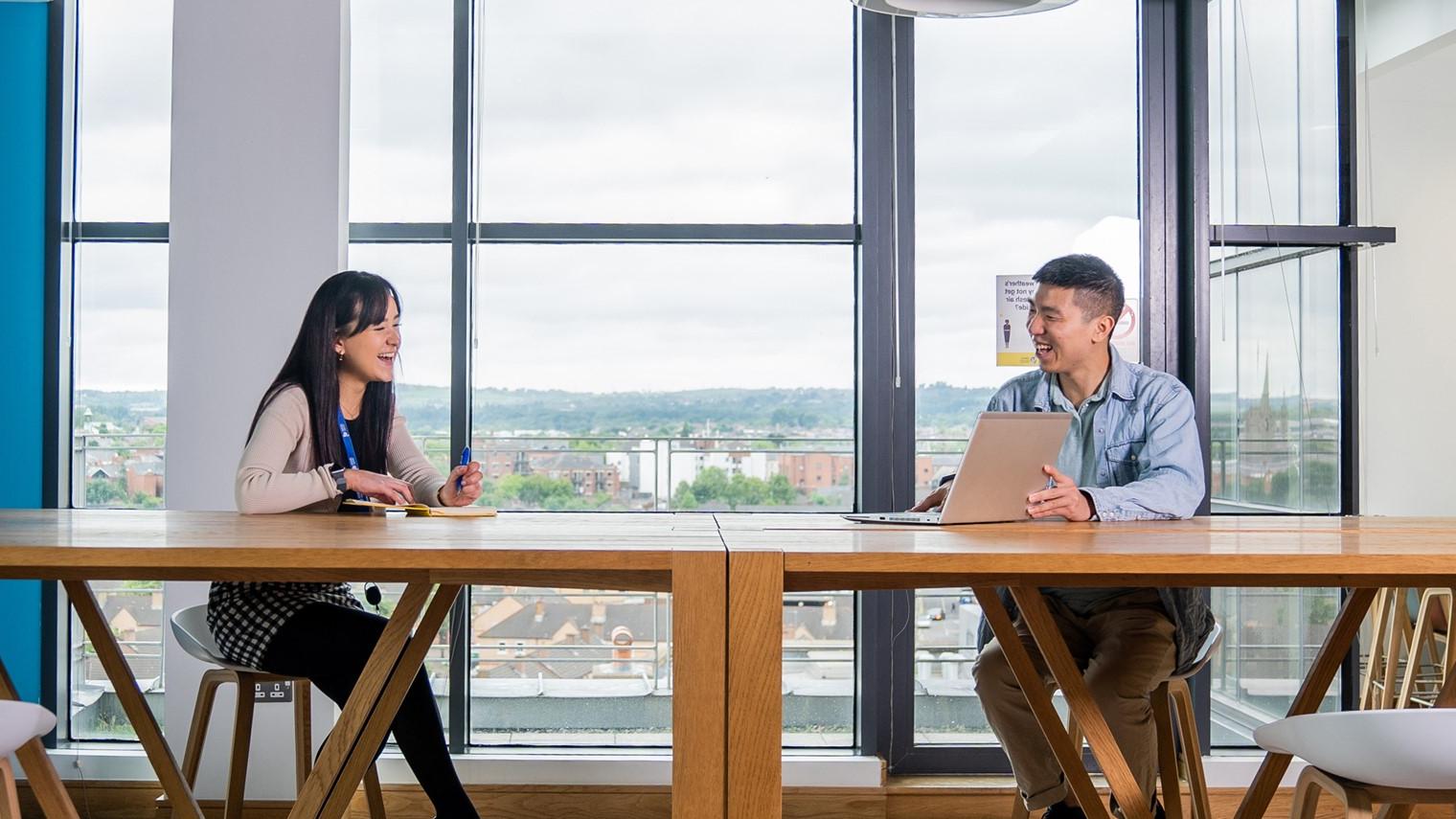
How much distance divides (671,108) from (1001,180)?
41.1 inches

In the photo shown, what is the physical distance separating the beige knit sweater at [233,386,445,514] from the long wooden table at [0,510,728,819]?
0.27m

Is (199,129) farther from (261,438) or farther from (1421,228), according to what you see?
(1421,228)

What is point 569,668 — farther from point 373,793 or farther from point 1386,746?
point 1386,746

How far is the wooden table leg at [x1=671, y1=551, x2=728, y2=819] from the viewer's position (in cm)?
157

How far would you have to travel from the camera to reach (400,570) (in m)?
1.63

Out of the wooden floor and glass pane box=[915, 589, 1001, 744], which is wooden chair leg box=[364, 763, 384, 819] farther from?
glass pane box=[915, 589, 1001, 744]

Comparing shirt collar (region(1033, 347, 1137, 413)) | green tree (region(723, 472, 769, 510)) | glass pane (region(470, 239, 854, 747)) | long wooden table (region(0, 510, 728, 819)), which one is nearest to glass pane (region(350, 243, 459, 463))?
glass pane (region(470, 239, 854, 747))

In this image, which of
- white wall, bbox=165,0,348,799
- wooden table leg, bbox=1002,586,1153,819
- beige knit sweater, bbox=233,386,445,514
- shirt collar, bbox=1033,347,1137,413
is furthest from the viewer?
white wall, bbox=165,0,348,799

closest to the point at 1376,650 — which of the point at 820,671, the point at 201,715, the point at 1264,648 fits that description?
the point at 1264,648

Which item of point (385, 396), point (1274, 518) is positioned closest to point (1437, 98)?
point (1274, 518)

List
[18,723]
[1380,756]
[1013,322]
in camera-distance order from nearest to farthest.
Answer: [1380,756] < [18,723] < [1013,322]

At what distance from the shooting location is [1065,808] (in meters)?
2.44

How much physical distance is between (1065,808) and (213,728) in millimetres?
2288

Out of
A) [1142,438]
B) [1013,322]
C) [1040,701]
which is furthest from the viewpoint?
[1013,322]
